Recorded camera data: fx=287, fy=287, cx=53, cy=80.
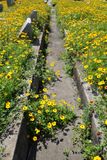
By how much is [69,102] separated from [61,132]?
124 cm

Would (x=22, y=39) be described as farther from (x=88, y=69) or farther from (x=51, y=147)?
(x=51, y=147)

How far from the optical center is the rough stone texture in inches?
190

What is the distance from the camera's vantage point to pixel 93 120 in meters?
4.87

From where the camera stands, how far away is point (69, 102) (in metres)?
6.45

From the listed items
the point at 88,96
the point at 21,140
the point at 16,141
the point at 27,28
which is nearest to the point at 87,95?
the point at 88,96

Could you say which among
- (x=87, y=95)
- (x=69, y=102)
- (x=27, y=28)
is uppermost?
(x=27, y=28)

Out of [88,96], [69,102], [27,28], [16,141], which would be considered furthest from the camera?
[27,28]

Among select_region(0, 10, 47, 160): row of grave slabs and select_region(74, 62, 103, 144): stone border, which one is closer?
select_region(0, 10, 47, 160): row of grave slabs

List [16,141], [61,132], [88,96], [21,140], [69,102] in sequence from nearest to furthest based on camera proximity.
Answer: [16,141] → [21,140] → [61,132] → [88,96] → [69,102]

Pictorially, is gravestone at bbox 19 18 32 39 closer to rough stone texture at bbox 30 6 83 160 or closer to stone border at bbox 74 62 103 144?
rough stone texture at bbox 30 6 83 160

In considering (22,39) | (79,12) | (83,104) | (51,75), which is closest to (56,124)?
(83,104)

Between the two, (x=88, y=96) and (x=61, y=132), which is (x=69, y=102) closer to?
(x=88, y=96)

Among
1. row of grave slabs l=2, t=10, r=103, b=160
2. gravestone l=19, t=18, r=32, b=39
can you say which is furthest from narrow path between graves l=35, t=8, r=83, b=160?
gravestone l=19, t=18, r=32, b=39

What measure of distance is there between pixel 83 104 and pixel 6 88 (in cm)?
169
